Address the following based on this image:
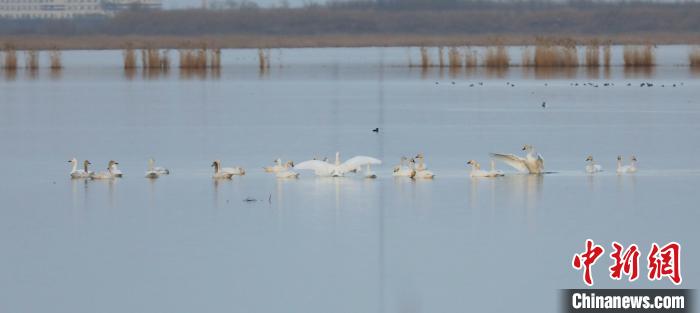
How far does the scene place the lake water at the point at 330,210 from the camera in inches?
294

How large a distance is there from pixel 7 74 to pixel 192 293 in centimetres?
2866

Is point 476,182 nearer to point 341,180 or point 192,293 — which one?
point 341,180

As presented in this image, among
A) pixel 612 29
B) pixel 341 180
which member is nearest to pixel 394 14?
pixel 612 29

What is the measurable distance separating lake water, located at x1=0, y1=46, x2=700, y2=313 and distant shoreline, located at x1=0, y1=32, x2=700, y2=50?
39038mm

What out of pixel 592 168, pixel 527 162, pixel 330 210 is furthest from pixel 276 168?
pixel 592 168

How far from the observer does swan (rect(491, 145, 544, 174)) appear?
12.4 m

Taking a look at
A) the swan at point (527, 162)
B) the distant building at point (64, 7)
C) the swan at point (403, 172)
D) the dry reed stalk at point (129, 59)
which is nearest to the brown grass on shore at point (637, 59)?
the dry reed stalk at point (129, 59)

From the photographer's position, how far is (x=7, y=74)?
3506 cm

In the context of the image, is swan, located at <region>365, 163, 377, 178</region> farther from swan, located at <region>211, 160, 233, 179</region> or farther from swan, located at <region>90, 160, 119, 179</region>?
swan, located at <region>90, 160, 119, 179</region>

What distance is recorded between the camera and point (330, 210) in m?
10.2

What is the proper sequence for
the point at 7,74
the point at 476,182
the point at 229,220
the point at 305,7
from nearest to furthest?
the point at 229,220, the point at 476,182, the point at 7,74, the point at 305,7

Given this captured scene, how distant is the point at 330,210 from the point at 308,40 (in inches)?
2207

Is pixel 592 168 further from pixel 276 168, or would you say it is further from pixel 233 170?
pixel 233 170

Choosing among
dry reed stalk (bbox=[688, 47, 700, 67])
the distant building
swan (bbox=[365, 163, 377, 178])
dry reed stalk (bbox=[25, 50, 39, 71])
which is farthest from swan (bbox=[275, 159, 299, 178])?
the distant building
